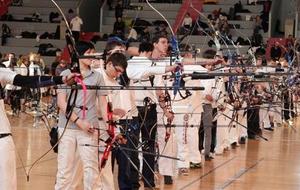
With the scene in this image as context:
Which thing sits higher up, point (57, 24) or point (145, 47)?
point (57, 24)

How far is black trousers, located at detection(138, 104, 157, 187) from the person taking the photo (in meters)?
7.74

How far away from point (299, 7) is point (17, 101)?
39.3 feet

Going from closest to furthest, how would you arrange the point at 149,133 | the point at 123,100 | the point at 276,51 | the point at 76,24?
the point at 123,100 → the point at 149,133 → the point at 276,51 → the point at 76,24

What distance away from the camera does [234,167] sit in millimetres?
10148

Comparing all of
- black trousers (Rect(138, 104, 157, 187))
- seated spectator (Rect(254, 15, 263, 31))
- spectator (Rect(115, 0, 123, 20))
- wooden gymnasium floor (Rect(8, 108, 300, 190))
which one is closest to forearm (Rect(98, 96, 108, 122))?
black trousers (Rect(138, 104, 157, 187))

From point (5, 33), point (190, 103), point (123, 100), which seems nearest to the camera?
point (123, 100)

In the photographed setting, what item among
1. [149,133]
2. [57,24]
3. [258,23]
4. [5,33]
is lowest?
[149,133]

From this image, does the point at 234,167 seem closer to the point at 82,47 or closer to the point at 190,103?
the point at 190,103

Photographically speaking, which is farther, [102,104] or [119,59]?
[119,59]

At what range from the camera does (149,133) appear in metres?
7.78

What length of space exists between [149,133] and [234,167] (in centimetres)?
271

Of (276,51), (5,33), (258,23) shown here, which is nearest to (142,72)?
(276,51)

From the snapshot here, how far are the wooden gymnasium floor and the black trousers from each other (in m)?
0.41

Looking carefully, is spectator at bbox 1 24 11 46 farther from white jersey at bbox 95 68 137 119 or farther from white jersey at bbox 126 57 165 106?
white jersey at bbox 95 68 137 119
